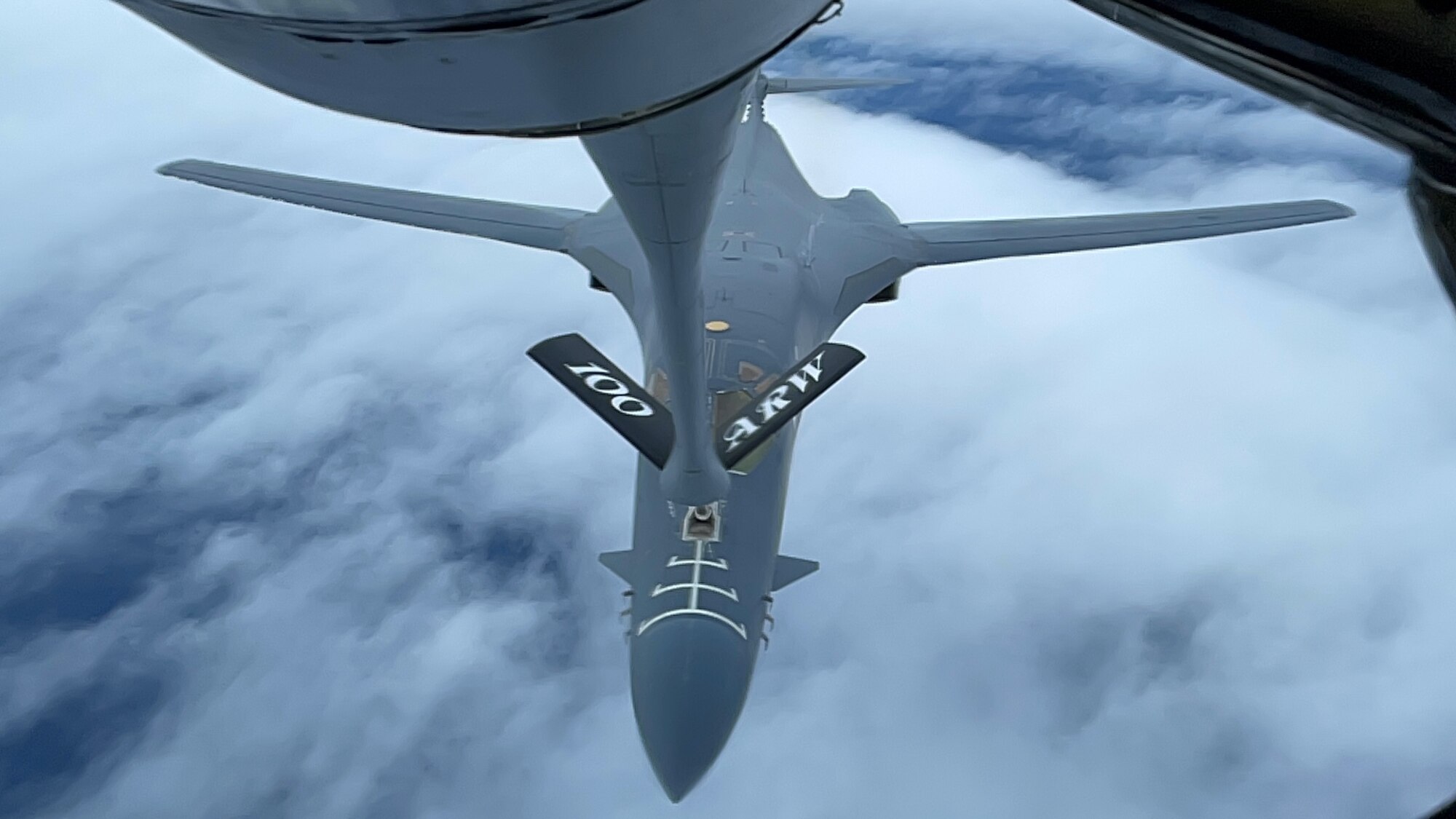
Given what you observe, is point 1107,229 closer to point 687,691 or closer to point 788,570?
point 788,570

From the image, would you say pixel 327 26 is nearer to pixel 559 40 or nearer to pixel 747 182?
pixel 559 40

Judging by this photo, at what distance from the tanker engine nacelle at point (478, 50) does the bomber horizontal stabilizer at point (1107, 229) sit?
64.3ft

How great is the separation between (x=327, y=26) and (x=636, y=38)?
2.18 feet

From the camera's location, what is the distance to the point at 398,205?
22.6m

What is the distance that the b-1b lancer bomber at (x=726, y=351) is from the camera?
11.7 m

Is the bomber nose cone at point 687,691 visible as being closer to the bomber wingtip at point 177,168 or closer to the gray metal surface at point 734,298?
the gray metal surface at point 734,298

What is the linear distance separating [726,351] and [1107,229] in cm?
878

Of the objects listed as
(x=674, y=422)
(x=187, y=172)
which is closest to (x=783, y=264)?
(x=674, y=422)

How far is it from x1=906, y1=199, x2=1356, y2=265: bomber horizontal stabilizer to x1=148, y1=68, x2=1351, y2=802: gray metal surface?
0.13ft

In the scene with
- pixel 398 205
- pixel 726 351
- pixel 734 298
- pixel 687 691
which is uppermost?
pixel 398 205

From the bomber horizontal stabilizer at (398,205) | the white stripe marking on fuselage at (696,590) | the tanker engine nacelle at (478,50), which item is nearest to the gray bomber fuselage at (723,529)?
the white stripe marking on fuselage at (696,590)

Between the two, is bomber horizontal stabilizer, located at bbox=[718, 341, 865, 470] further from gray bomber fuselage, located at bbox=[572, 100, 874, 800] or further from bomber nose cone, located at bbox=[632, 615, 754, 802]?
bomber nose cone, located at bbox=[632, 615, 754, 802]

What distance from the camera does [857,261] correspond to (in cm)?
2262

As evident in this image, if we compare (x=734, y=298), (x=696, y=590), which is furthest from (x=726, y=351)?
(x=696, y=590)
